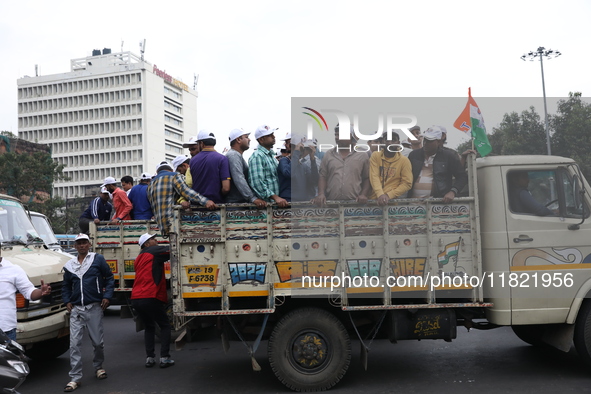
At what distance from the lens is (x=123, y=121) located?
108875 mm

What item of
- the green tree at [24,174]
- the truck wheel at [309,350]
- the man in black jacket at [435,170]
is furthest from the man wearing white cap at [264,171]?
the green tree at [24,174]

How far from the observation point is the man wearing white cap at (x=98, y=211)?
9.56 meters

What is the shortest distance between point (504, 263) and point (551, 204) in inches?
33.9

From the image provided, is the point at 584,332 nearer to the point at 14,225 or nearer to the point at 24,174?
the point at 14,225

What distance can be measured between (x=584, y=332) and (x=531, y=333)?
3.66ft

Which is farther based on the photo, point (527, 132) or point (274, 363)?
point (527, 132)

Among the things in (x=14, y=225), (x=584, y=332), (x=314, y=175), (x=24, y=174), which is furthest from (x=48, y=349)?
(x=24, y=174)

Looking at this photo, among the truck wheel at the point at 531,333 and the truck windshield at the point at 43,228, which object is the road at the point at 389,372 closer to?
the truck wheel at the point at 531,333

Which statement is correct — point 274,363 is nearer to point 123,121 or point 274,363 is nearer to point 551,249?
point 551,249

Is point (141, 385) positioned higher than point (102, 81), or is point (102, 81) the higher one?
point (102, 81)

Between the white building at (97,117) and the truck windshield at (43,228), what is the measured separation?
329 ft

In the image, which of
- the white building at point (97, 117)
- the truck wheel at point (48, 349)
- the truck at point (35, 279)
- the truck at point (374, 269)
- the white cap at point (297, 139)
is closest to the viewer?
the truck at point (374, 269)

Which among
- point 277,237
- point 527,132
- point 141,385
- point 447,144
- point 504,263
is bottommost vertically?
point 141,385

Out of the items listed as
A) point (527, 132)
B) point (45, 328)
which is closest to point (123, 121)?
point (527, 132)
